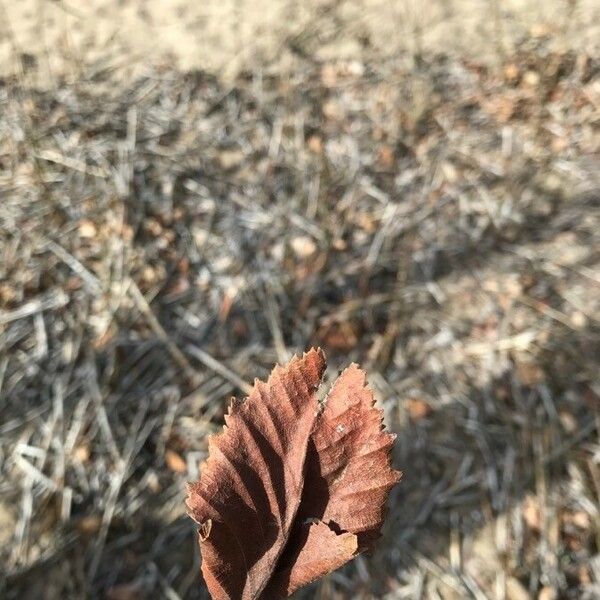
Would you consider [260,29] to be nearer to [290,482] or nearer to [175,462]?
[175,462]

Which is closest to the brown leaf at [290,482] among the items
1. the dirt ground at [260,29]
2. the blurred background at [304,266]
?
the blurred background at [304,266]

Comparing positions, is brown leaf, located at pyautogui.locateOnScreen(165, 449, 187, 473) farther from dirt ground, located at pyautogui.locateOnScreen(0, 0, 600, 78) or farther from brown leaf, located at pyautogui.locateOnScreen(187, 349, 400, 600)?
brown leaf, located at pyautogui.locateOnScreen(187, 349, 400, 600)

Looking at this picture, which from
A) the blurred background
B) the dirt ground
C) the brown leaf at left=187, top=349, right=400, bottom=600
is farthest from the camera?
the dirt ground

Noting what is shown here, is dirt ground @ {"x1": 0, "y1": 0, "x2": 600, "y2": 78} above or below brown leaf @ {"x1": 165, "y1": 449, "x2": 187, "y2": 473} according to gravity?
above

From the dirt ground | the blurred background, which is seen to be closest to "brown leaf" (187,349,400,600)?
the blurred background

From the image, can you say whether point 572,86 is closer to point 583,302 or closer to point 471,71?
point 471,71

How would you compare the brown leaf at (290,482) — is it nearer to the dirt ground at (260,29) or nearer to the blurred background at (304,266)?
the blurred background at (304,266)

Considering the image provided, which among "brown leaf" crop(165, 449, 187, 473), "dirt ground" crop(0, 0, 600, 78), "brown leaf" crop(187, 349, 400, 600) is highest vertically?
"brown leaf" crop(187, 349, 400, 600)
